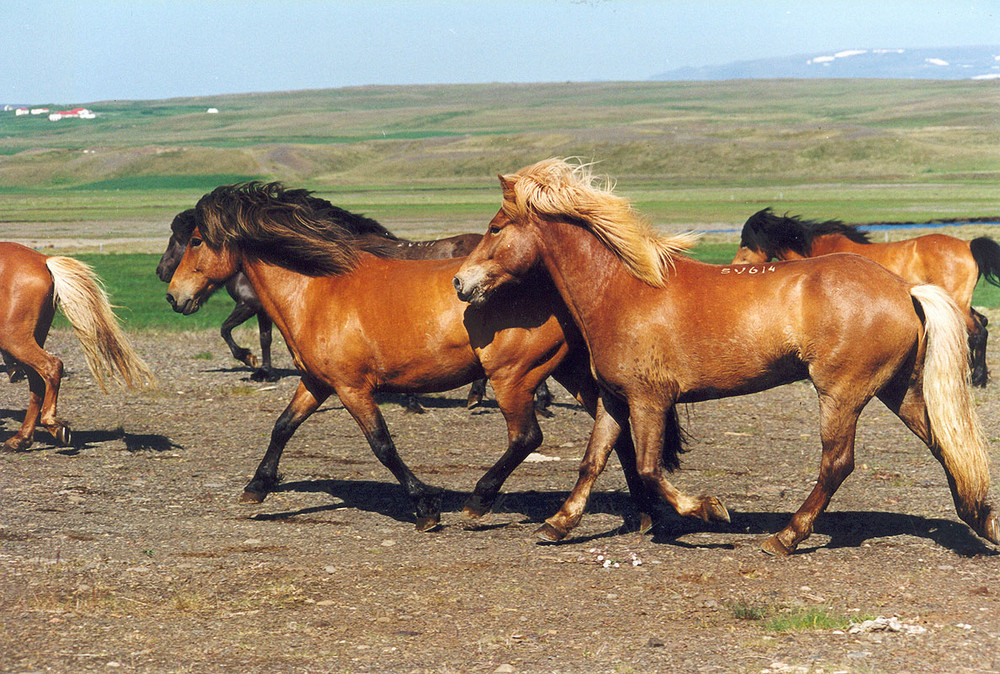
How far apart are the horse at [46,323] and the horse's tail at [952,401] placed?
7.58 m

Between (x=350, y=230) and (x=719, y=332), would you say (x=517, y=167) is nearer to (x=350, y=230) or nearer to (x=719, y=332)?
(x=350, y=230)

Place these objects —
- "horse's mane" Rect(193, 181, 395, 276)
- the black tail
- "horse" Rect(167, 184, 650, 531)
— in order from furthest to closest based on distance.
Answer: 1. the black tail
2. "horse's mane" Rect(193, 181, 395, 276)
3. "horse" Rect(167, 184, 650, 531)

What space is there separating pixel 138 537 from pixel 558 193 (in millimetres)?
3803

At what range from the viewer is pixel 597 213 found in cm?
711

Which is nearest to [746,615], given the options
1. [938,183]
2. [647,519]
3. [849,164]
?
[647,519]

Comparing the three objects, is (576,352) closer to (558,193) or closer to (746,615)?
(558,193)

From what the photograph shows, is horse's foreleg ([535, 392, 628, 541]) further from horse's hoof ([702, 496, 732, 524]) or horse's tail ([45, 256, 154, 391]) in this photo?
horse's tail ([45, 256, 154, 391])

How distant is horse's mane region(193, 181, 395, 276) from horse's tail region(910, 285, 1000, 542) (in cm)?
413

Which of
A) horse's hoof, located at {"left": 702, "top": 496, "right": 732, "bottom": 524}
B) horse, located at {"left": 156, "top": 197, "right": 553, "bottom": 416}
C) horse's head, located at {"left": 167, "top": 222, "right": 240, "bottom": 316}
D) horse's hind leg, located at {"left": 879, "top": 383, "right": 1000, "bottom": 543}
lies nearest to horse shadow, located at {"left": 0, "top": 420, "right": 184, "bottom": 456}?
horse, located at {"left": 156, "top": 197, "right": 553, "bottom": 416}

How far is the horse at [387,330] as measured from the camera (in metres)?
7.56

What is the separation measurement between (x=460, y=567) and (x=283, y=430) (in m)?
2.24

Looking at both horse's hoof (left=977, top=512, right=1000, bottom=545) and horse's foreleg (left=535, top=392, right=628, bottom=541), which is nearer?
horse's hoof (left=977, top=512, right=1000, bottom=545)

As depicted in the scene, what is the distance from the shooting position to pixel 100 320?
1055cm

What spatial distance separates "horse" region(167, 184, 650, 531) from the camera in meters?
7.56
